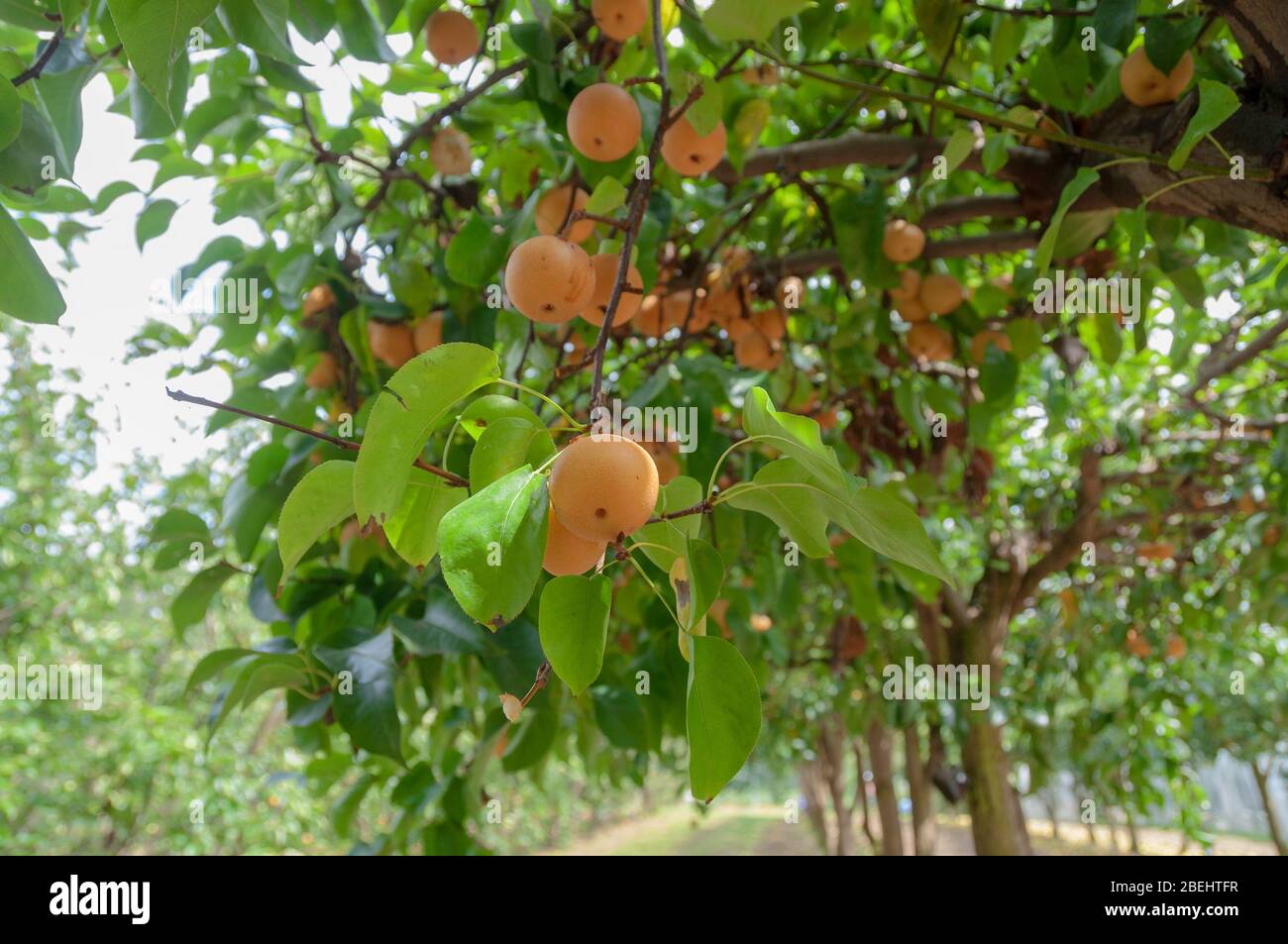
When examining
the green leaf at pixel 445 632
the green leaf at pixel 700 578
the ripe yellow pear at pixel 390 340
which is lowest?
the green leaf at pixel 445 632

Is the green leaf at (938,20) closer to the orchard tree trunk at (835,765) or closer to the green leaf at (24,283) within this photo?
the green leaf at (24,283)

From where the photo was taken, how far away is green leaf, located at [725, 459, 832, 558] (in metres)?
0.71

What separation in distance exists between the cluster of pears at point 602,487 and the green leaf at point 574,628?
5 cm

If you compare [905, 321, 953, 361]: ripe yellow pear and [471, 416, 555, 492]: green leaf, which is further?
[905, 321, 953, 361]: ripe yellow pear

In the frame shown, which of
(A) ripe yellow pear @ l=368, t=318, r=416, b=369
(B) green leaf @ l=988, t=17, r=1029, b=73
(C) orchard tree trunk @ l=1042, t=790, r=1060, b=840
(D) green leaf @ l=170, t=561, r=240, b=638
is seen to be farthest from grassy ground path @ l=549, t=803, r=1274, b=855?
(B) green leaf @ l=988, t=17, r=1029, b=73

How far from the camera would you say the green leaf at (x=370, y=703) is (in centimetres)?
110

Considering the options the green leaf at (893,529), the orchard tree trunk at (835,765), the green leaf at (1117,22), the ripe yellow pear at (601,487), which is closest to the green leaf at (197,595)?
the ripe yellow pear at (601,487)

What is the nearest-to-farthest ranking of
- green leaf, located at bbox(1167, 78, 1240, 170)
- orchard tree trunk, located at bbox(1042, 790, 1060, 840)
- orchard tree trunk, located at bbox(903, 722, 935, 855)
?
green leaf, located at bbox(1167, 78, 1240, 170)
orchard tree trunk, located at bbox(903, 722, 935, 855)
orchard tree trunk, located at bbox(1042, 790, 1060, 840)

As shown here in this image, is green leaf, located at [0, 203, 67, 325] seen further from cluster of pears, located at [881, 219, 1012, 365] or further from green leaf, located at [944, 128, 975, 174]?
cluster of pears, located at [881, 219, 1012, 365]

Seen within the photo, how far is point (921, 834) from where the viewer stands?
4.19 m

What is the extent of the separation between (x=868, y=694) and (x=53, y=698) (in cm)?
465

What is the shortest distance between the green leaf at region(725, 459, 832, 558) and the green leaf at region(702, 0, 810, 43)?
1.85 feet

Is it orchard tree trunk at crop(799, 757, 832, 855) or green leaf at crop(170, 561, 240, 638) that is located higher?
green leaf at crop(170, 561, 240, 638)
